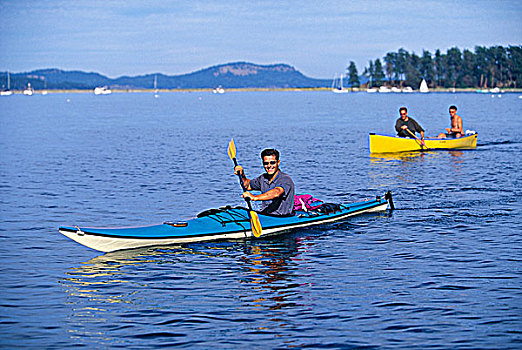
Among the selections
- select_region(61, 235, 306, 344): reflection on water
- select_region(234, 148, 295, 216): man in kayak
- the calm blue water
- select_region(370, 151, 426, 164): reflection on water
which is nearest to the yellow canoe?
select_region(370, 151, 426, 164): reflection on water

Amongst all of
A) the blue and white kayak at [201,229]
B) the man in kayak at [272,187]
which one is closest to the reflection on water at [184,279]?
the blue and white kayak at [201,229]

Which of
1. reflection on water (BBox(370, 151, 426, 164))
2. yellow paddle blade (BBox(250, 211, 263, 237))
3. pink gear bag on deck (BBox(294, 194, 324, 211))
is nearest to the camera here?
yellow paddle blade (BBox(250, 211, 263, 237))

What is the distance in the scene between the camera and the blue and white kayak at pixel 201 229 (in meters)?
11.8

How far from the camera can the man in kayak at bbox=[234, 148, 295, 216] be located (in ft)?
41.8

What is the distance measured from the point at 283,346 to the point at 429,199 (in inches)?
434

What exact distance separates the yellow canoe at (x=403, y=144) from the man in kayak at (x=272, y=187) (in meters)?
16.2

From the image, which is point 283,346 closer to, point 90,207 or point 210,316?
point 210,316

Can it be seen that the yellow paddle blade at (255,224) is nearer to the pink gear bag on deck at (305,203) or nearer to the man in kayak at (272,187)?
the man in kayak at (272,187)

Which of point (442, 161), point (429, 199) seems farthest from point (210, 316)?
point (442, 161)

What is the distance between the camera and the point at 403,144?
2914 cm

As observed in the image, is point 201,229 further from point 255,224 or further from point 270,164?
point 270,164

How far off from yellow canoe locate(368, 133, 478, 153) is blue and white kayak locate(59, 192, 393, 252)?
14.6 metres

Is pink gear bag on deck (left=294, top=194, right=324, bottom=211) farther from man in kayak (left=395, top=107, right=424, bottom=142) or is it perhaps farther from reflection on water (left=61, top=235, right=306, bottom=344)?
man in kayak (left=395, top=107, right=424, bottom=142)

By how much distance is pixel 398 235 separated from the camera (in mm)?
13969
